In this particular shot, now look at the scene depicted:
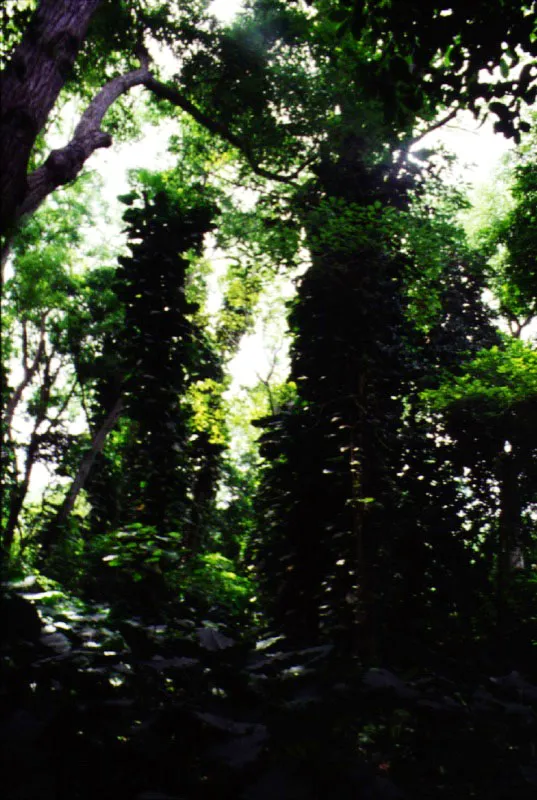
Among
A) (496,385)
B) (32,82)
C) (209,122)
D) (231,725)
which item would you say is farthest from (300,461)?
(209,122)

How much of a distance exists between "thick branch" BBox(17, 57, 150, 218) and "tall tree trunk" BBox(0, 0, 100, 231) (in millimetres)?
521

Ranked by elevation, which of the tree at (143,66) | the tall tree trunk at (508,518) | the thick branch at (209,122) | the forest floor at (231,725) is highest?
the thick branch at (209,122)

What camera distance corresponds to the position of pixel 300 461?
793 centimetres

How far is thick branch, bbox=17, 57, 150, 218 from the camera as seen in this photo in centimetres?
467

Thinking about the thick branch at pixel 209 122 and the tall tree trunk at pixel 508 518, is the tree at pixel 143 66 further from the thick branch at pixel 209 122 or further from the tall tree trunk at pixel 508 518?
the tall tree trunk at pixel 508 518

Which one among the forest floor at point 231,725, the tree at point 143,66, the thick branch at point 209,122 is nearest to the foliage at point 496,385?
the thick branch at point 209,122

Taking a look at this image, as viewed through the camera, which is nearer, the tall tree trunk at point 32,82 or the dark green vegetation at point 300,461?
the dark green vegetation at point 300,461

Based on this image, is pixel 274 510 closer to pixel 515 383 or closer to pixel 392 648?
pixel 392 648

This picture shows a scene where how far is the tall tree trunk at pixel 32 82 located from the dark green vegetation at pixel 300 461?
0.03m

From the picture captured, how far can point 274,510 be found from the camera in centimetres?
791

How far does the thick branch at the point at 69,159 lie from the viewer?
4.67 metres

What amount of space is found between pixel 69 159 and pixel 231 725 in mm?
5379

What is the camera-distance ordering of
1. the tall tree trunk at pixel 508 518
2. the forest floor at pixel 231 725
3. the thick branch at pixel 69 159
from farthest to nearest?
the tall tree trunk at pixel 508 518
the thick branch at pixel 69 159
the forest floor at pixel 231 725

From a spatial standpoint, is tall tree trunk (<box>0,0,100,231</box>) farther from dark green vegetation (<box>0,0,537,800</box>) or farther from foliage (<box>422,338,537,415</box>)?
foliage (<box>422,338,537,415</box>)
